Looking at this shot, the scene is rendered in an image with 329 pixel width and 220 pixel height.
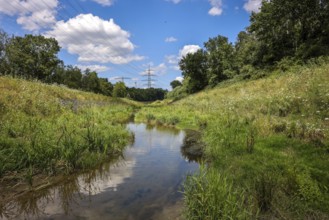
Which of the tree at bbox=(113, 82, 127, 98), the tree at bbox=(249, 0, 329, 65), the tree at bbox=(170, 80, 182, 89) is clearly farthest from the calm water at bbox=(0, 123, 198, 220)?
the tree at bbox=(170, 80, 182, 89)

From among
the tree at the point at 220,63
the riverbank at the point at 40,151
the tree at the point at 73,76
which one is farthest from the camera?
the tree at the point at 73,76

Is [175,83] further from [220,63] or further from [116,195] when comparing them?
[116,195]

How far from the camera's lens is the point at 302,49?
29.3 m

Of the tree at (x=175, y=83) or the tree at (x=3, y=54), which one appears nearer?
the tree at (x=3, y=54)

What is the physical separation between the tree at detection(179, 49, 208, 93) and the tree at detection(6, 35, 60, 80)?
33.9 m

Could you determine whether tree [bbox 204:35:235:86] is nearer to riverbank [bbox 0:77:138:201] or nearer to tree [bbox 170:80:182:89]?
riverbank [bbox 0:77:138:201]

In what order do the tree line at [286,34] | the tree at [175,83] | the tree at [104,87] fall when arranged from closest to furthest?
the tree line at [286,34] < the tree at [104,87] < the tree at [175,83]

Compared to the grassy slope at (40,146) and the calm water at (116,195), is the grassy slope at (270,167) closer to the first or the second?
the calm water at (116,195)

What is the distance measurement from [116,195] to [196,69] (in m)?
59.4

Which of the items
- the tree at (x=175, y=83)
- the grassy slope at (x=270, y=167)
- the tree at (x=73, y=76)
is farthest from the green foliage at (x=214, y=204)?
the tree at (x=175, y=83)

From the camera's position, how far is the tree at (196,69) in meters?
63.0

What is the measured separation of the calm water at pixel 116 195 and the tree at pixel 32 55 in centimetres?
5883

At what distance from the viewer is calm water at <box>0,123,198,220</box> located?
17.0 feet

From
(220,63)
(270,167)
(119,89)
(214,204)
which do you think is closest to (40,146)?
(214,204)
